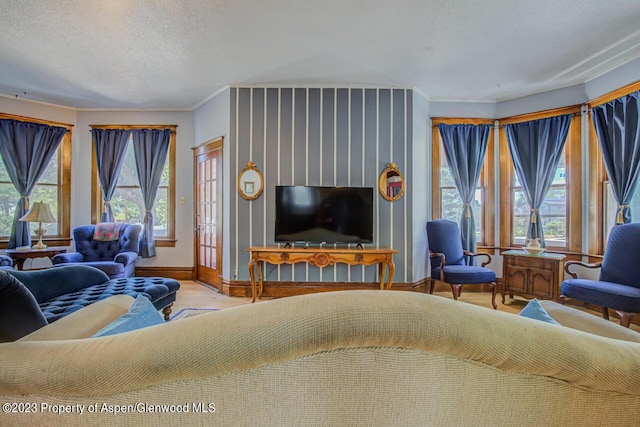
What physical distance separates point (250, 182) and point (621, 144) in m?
4.18

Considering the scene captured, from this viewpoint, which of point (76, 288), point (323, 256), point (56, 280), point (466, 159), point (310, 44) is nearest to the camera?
point (56, 280)

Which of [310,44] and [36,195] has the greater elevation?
[310,44]

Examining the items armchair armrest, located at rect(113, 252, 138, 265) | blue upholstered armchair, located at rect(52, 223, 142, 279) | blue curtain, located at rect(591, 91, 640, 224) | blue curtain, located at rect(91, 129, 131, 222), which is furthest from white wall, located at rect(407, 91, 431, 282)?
blue curtain, located at rect(91, 129, 131, 222)

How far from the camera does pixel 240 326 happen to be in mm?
494

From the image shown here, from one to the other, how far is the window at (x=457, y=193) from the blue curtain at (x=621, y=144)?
1164 mm

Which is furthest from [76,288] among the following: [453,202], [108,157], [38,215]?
[453,202]

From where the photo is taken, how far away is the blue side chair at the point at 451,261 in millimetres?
3387

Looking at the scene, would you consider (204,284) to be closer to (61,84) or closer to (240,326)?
(61,84)

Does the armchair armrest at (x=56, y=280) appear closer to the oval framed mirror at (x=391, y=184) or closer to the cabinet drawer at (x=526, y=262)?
the oval framed mirror at (x=391, y=184)

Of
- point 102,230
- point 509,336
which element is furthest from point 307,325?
point 102,230

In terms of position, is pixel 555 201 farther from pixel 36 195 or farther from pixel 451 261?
pixel 36 195

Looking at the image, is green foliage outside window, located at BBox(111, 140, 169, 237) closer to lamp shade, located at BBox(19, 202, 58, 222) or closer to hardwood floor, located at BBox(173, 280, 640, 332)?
lamp shade, located at BBox(19, 202, 58, 222)

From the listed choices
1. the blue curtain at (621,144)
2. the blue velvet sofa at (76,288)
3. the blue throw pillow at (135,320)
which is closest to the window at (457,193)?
the blue curtain at (621,144)

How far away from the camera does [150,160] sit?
4.56 m
